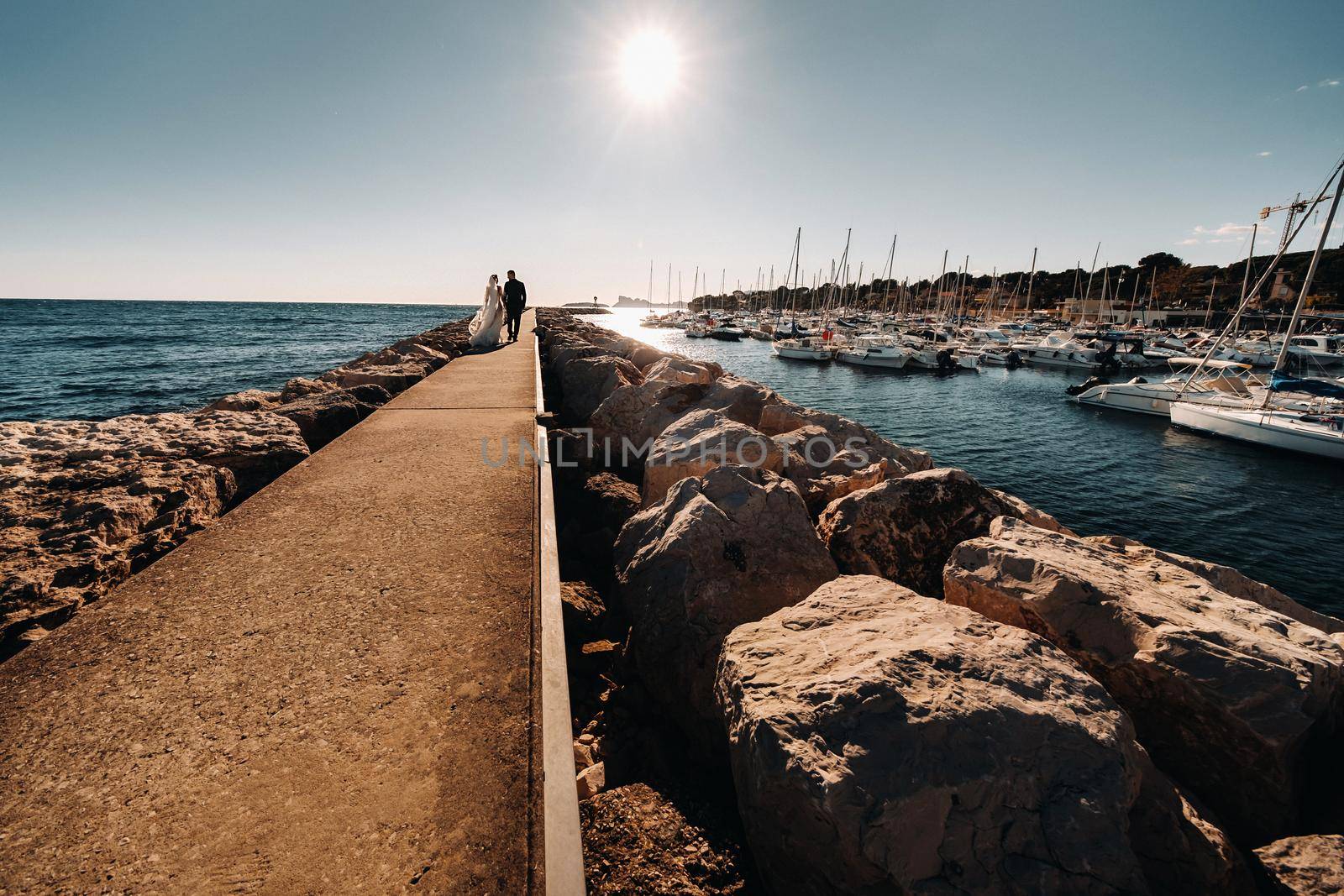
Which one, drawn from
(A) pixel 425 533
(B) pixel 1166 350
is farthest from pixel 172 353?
(B) pixel 1166 350

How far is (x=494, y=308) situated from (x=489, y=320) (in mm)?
418

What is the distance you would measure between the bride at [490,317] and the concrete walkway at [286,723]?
42.0 ft

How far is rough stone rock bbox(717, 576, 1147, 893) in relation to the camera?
1.69m

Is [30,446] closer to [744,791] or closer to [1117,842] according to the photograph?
[744,791]

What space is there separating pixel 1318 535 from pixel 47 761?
19648 millimetres

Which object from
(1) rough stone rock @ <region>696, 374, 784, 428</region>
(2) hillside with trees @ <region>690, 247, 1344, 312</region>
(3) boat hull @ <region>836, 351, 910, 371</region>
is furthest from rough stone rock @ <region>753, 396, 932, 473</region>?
(2) hillside with trees @ <region>690, 247, 1344, 312</region>

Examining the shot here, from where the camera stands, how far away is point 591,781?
2756 millimetres

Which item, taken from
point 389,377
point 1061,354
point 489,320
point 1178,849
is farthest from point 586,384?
point 1061,354

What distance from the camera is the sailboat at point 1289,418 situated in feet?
54.9

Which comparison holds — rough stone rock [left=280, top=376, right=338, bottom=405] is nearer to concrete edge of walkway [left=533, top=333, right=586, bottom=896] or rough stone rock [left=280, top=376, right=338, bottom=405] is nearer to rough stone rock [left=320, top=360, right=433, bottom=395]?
rough stone rock [left=320, top=360, right=433, bottom=395]

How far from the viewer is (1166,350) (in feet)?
160

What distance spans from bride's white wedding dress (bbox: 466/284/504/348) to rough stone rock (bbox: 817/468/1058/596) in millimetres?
14092

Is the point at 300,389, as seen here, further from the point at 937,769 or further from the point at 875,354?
the point at 875,354

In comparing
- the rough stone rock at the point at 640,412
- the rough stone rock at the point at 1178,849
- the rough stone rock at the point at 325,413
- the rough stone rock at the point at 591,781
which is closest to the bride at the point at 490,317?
the rough stone rock at the point at 325,413
